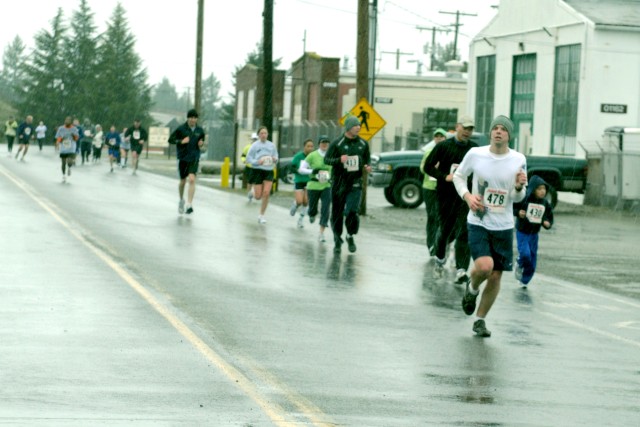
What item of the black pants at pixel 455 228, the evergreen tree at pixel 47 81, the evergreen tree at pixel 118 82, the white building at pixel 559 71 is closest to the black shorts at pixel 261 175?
the black pants at pixel 455 228

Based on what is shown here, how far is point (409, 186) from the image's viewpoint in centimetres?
3278

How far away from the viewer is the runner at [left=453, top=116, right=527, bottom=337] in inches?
→ 440

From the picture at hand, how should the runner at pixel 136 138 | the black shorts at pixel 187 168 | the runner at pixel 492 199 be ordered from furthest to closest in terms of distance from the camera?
the runner at pixel 136 138, the black shorts at pixel 187 168, the runner at pixel 492 199

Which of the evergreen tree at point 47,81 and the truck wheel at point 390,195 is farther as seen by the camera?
the evergreen tree at point 47,81

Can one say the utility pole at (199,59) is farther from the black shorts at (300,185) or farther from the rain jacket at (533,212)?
the rain jacket at (533,212)

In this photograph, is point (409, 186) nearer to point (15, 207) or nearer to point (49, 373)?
point (15, 207)

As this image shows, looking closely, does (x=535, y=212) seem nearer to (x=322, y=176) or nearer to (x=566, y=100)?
(x=322, y=176)

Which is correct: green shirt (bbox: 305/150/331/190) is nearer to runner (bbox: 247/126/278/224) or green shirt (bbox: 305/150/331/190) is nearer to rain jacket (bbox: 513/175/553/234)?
runner (bbox: 247/126/278/224)

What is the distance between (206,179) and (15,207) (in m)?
21.9

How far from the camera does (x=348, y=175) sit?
732 inches

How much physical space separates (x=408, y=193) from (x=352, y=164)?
14272 millimetres

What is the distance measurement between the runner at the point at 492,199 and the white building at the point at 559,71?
2747 centimetres

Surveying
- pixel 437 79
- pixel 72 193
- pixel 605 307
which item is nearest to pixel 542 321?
pixel 605 307

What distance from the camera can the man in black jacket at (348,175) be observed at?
18.5 meters
